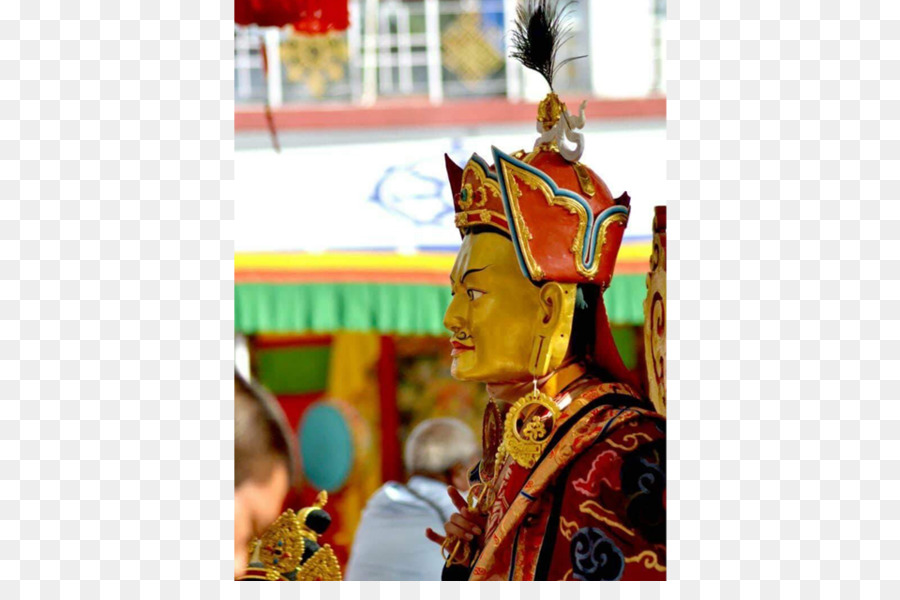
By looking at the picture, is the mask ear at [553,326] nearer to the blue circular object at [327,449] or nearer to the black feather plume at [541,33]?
the black feather plume at [541,33]

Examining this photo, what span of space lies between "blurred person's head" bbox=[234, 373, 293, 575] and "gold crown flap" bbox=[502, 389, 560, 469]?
0.56m

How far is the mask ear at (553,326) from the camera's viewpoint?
2.30m

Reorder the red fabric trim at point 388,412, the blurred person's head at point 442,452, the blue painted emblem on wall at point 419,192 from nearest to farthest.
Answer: the blurred person's head at point 442,452, the blue painted emblem on wall at point 419,192, the red fabric trim at point 388,412

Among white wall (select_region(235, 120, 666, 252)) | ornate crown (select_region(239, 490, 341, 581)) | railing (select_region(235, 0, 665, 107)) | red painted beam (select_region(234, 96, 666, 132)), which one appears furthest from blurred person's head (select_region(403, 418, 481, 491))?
→ railing (select_region(235, 0, 665, 107))

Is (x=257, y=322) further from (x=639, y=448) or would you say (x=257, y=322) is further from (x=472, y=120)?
(x=639, y=448)

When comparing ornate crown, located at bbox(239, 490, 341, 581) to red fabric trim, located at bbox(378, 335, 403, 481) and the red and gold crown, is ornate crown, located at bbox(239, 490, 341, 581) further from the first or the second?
red fabric trim, located at bbox(378, 335, 403, 481)

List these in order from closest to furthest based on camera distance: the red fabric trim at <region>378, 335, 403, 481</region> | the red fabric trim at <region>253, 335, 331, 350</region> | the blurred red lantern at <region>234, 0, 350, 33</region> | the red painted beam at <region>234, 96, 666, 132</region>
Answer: the blurred red lantern at <region>234, 0, 350, 33</region>
the red painted beam at <region>234, 96, 666, 132</region>
the red fabric trim at <region>378, 335, 403, 481</region>
the red fabric trim at <region>253, 335, 331, 350</region>

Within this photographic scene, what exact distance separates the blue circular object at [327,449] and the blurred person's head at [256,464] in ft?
14.3

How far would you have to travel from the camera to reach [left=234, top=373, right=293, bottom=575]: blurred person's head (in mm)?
2584

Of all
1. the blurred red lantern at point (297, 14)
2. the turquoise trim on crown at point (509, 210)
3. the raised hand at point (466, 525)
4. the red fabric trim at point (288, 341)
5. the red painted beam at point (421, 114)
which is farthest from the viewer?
the red fabric trim at point (288, 341)

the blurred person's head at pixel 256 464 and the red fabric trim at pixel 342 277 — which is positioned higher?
the red fabric trim at pixel 342 277

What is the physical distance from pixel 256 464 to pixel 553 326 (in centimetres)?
71

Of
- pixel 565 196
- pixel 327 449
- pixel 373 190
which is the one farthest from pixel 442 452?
pixel 327 449

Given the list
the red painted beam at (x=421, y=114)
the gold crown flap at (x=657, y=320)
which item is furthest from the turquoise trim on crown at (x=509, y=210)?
the red painted beam at (x=421, y=114)
